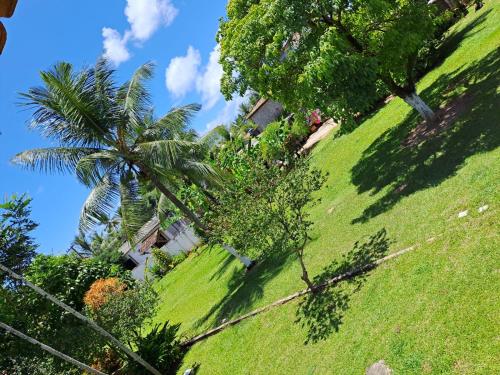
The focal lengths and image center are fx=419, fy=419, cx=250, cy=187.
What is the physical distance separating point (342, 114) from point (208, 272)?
14.5 meters

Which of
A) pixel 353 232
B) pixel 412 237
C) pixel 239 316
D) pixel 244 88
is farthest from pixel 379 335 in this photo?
pixel 244 88

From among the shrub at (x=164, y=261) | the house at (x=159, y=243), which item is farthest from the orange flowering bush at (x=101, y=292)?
the shrub at (x=164, y=261)

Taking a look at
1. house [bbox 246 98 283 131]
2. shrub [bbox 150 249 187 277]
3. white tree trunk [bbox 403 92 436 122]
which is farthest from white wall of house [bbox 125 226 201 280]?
white tree trunk [bbox 403 92 436 122]

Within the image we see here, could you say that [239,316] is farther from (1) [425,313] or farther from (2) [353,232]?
(1) [425,313]

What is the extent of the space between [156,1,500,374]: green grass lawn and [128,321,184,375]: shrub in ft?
2.01

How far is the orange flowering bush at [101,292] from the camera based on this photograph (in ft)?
44.0

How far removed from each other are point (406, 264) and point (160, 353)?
8.72 meters

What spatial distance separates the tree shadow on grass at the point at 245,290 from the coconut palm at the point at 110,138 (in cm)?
292

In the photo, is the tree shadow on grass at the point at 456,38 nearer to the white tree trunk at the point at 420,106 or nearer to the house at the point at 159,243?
the white tree trunk at the point at 420,106

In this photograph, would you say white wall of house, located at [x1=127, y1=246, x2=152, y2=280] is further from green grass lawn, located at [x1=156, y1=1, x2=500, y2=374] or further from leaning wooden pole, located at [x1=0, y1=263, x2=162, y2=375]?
leaning wooden pole, located at [x1=0, y1=263, x2=162, y2=375]

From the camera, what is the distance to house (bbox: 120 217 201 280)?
38.7 m

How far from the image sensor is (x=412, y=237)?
29.1 ft

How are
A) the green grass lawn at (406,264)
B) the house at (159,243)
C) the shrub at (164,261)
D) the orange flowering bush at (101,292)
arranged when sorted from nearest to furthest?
the green grass lawn at (406,264) → the orange flowering bush at (101,292) → the shrub at (164,261) → the house at (159,243)

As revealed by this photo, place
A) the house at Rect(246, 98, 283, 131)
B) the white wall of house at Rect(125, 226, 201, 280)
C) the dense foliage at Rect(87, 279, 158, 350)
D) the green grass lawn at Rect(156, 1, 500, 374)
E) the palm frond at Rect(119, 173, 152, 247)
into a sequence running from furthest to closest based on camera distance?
the house at Rect(246, 98, 283, 131), the white wall of house at Rect(125, 226, 201, 280), the palm frond at Rect(119, 173, 152, 247), the dense foliage at Rect(87, 279, 158, 350), the green grass lawn at Rect(156, 1, 500, 374)
